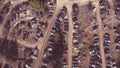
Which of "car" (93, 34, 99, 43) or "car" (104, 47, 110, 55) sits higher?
"car" (93, 34, 99, 43)

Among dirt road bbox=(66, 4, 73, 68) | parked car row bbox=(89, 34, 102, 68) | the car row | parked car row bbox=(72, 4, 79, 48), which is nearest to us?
parked car row bbox=(89, 34, 102, 68)

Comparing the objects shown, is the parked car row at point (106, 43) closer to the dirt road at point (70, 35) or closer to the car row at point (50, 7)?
the dirt road at point (70, 35)

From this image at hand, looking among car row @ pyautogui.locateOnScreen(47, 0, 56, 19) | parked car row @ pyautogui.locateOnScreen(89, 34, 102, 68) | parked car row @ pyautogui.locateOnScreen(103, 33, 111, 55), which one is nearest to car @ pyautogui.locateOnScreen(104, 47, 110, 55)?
parked car row @ pyautogui.locateOnScreen(103, 33, 111, 55)

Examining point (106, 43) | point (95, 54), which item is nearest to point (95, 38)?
point (106, 43)

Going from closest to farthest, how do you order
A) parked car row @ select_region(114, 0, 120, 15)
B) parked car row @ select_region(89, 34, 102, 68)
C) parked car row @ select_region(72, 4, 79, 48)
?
parked car row @ select_region(89, 34, 102, 68) < parked car row @ select_region(72, 4, 79, 48) < parked car row @ select_region(114, 0, 120, 15)

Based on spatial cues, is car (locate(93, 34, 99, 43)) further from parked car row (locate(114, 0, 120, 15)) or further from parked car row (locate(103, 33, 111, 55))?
parked car row (locate(114, 0, 120, 15))

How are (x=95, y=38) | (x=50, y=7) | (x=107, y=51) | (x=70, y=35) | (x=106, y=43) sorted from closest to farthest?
1. (x=107, y=51)
2. (x=106, y=43)
3. (x=95, y=38)
4. (x=70, y=35)
5. (x=50, y=7)

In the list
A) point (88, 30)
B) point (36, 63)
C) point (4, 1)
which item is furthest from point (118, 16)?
point (4, 1)

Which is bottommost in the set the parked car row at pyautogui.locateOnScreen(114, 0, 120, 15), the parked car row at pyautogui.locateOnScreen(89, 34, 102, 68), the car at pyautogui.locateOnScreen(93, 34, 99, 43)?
the parked car row at pyautogui.locateOnScreen(89, 34, 102, 68)

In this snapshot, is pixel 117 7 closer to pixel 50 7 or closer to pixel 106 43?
pixel 106 43
